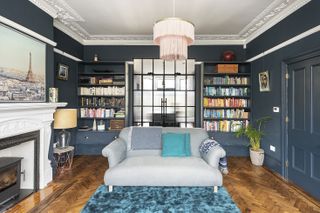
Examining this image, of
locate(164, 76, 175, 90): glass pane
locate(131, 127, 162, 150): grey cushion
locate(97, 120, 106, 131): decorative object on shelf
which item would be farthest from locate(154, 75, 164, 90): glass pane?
locate(131, 127, 162, 150): grey cushion

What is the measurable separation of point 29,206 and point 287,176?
397cm

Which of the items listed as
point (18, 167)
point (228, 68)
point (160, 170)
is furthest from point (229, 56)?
point (18, 167)

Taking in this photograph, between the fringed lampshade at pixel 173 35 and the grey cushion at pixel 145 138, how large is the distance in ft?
4.86

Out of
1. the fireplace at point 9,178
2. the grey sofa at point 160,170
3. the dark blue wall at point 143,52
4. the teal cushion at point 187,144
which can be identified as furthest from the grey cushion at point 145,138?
the dark blue wall at point 143,52

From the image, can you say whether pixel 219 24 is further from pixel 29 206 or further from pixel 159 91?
pixel 29 206

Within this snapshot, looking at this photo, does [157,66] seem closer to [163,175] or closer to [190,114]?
[190,114]

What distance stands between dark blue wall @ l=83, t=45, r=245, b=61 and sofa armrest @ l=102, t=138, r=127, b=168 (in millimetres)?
2871

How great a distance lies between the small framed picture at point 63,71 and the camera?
13.8 feet

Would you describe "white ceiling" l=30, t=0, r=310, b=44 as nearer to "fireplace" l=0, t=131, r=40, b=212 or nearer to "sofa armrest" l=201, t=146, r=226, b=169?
"fireplace" l=0, t=131, r=40, b=212

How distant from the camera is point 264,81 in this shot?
4.31m

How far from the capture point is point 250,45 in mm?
5039

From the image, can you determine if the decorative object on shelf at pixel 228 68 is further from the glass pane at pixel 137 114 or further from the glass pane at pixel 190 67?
the glass pane at pixel 137 114

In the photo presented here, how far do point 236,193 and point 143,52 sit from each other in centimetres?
397

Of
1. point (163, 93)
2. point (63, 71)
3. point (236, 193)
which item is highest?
point (63, 71)
